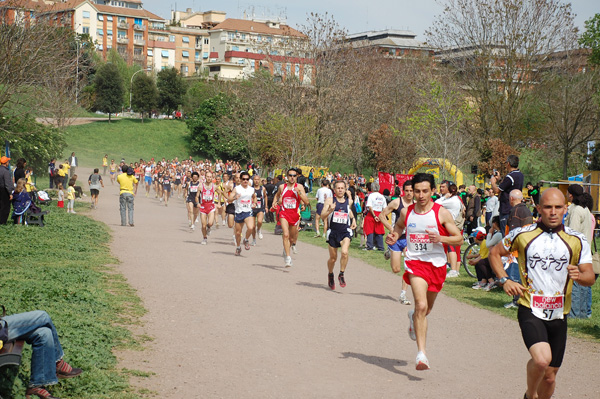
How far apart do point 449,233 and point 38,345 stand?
14.5ft

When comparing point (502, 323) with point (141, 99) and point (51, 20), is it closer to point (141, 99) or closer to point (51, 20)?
point (51, 20)

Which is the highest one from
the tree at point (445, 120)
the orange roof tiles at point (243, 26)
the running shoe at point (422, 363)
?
the orange roof tiles at point (243, 26)

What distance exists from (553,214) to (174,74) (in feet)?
298

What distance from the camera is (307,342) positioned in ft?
30.5

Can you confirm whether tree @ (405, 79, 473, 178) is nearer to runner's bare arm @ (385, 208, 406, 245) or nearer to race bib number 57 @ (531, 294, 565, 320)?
runner's bare arm @ (385, 208, 406, 245)

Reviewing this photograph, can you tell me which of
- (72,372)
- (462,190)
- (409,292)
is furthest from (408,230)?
(462,190)

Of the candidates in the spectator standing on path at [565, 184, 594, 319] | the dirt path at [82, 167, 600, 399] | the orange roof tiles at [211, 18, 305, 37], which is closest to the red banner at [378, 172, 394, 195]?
the dirt path at [82, 167, 600, 399]

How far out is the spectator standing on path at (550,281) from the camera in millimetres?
6082

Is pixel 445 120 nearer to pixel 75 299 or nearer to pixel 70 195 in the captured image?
pixel 70 195

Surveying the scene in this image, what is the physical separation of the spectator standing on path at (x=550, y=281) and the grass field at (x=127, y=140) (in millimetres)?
67761

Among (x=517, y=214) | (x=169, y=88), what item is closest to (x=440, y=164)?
(x=517, y=214)

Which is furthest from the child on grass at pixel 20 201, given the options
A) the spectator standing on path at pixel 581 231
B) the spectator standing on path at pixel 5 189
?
the spectator standing on path at pixel 581 231

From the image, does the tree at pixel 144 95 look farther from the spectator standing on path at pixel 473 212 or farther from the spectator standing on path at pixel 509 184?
the spectator standing on path at pixel 509 184

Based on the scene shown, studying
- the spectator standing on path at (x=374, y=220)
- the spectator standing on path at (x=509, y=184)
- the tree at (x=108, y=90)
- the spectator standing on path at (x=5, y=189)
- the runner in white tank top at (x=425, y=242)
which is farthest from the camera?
the tree at (x=108, y=90)
